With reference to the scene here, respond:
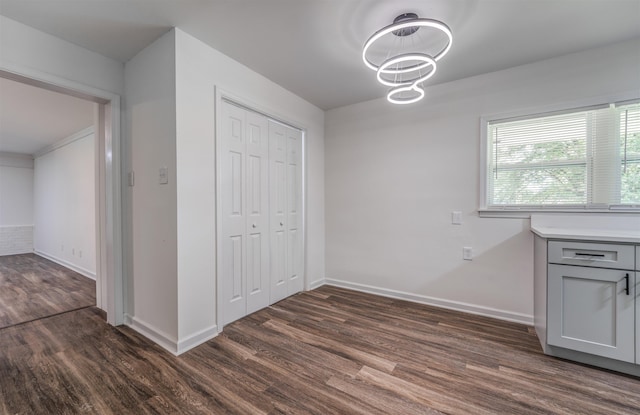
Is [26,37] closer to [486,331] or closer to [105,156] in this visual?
[105,156]

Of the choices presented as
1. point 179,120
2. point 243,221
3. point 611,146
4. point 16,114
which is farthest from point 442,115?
Answer: point 16,114

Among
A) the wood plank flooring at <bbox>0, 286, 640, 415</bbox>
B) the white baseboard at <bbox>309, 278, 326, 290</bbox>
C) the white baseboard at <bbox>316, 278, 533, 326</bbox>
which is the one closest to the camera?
the wood plank flooring at <bbox>0, 286, 640, 415</bbox>

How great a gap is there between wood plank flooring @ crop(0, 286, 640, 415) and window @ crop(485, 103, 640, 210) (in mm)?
1312

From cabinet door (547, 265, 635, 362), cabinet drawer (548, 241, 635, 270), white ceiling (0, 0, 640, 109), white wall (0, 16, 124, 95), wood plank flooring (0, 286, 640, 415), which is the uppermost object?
white ceiling (0, 0, 640, 109)

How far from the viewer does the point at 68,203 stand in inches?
199

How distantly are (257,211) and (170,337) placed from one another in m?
1.40

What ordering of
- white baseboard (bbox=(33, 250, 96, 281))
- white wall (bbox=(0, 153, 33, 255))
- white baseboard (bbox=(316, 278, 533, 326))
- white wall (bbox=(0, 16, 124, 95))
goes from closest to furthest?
1. white wall (bbox=(0, 16, 124, 95))
2. white baseboard (bbox=(316, 278, 533, 326))
3. white baseboard (bbox=(33, 250, 96, 281))
4. white wall (bbox=(0, 153, 33, 255))

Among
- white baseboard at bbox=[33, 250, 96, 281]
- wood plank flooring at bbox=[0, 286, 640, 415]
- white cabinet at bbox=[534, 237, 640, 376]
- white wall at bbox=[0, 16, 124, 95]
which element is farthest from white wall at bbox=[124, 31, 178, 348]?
white cabinet at bbox=[534, 237, 640, 376]

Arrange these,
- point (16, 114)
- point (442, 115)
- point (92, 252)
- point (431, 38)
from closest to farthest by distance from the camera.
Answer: point (431, 38) → point (442, 115) → point (16, 114) → point (92, 252)

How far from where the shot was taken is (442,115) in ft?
9.97

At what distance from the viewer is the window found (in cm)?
228

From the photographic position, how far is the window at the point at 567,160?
2279 mm

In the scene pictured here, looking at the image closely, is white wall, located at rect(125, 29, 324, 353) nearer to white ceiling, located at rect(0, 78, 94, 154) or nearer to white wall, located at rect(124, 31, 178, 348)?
white wall, located at rect(124, 31, 178, 348)

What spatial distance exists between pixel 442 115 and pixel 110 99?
3.42 meters
